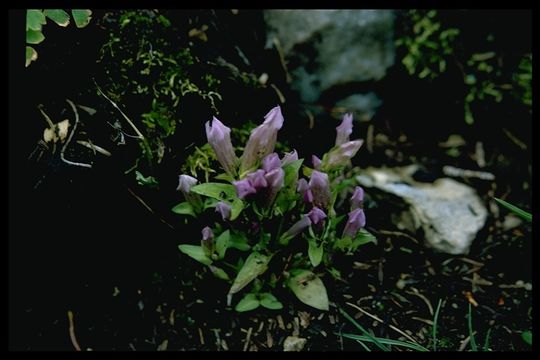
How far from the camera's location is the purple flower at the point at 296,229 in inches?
72.1

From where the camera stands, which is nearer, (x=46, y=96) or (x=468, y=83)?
(x=46, y=96)

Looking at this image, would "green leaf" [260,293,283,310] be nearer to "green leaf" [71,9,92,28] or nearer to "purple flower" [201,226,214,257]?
"purple flower" [201,226,214,257]

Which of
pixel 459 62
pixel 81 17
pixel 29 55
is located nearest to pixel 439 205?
pixel 459 62

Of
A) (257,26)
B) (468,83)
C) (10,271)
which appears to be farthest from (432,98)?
(10,271)

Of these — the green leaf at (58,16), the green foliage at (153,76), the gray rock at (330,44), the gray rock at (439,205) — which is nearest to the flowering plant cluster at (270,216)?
the green foliage at (153,76)

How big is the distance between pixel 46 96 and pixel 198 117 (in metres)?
0.60

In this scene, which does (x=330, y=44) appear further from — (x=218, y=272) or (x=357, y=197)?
→ (x=218, y=272)

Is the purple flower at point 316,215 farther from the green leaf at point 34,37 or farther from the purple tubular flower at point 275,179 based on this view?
the green leaf at point 34,37

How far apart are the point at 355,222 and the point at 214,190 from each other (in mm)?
524

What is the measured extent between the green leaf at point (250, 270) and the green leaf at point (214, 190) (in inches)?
9.9

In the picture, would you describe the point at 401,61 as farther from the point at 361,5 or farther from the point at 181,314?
the point at 181,314

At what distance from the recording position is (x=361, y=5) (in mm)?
2771

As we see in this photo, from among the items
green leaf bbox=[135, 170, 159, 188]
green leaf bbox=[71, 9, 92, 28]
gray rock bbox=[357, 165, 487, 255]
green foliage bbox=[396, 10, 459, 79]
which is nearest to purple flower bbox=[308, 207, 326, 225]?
green leaf bbox=[135, 170, 159, 188]

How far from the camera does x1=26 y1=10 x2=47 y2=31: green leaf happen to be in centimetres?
183
